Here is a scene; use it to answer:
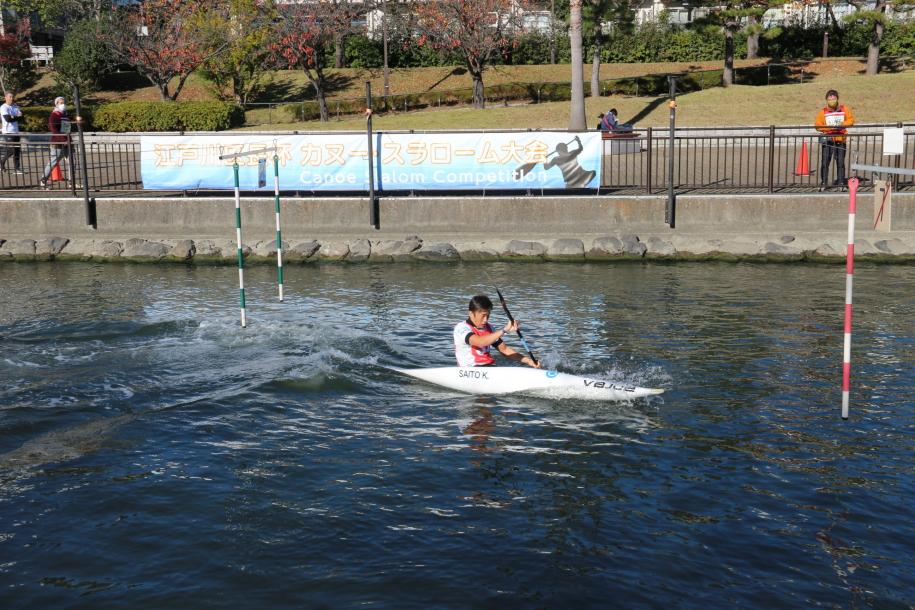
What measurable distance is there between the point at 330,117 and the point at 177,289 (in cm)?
2953

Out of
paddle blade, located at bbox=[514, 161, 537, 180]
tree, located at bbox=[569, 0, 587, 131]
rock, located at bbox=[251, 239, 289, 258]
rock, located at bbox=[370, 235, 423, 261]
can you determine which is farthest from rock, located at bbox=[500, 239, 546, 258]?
tree, located at bbox=[569, 0, 587, 131]

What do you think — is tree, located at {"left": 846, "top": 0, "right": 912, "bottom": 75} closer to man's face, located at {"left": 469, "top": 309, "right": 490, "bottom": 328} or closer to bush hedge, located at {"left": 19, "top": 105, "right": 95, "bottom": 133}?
bush hedge, located at {"left": 19, "top": 105, "right": 95, "bottom": 133}

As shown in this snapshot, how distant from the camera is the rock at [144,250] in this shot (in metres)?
22.5

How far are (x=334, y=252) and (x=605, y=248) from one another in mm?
6107

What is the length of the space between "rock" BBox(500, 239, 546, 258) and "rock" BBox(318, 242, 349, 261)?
3563 millimetres

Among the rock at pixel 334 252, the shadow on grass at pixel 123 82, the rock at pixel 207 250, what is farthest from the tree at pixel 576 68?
the shadow on grass at pixel 123 82

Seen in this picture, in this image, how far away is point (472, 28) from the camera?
45938 mm

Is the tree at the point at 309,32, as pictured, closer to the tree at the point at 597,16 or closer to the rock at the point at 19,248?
the tree at the point at 597,16

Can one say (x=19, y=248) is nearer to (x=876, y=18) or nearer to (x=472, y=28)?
(x=472, y=28)

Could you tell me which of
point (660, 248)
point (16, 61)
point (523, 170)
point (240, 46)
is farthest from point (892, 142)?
point (16, 61)

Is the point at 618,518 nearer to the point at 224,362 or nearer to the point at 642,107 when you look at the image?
the point at 224,362

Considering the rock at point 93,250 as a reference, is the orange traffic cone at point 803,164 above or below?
above

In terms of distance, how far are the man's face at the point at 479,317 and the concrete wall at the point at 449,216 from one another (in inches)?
388

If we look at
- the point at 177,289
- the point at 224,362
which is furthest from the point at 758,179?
the point at 224,362
